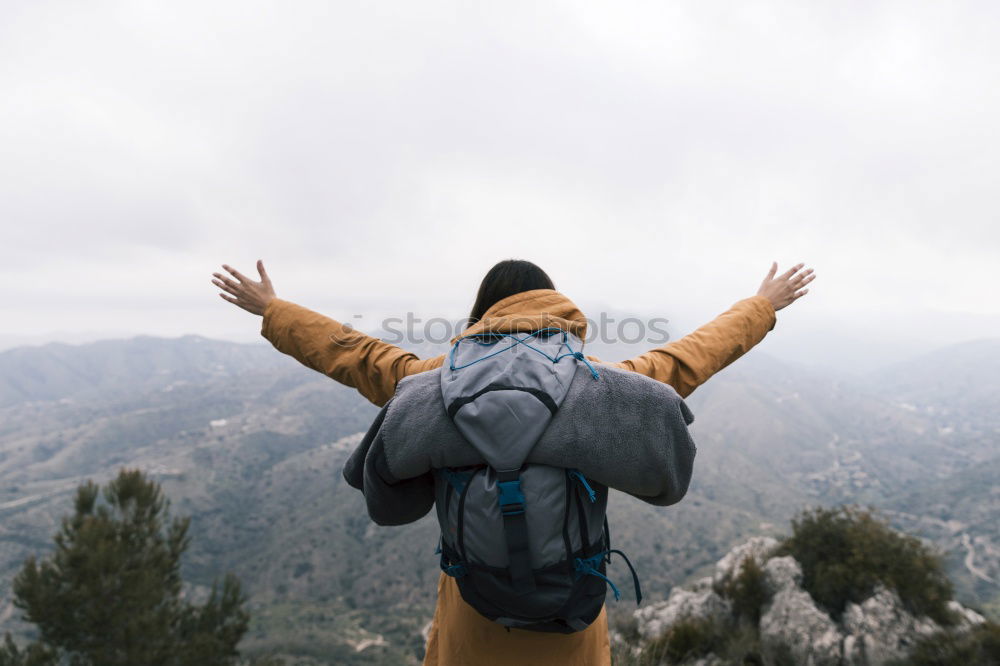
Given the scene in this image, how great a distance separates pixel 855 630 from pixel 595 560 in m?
10.3

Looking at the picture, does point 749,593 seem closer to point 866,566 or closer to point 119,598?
point 866,566

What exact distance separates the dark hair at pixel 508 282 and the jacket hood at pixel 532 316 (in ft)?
0.37

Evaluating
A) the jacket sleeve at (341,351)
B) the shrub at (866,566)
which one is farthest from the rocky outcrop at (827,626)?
the jacket sleeve at (341,351)

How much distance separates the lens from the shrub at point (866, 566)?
9000mm

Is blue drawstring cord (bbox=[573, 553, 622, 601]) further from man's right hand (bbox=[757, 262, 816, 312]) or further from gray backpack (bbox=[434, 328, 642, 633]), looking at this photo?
man's right hand (bbox=[757, 262, 816, 312])

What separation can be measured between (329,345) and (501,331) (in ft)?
3.49

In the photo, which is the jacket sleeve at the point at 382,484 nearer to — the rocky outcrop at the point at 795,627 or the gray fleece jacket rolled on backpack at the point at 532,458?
the gray fleece jacket rolled on backpack at the point at 532,458

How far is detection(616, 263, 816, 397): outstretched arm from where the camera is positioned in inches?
85.4

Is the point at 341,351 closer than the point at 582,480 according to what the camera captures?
No

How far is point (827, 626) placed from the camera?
864cm

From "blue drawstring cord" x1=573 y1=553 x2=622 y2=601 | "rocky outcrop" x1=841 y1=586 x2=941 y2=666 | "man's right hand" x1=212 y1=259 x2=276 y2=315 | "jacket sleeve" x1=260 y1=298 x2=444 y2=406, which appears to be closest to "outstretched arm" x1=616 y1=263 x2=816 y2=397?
"blue drawstring cord" x1=573 y1=553 x2=622 y2=601

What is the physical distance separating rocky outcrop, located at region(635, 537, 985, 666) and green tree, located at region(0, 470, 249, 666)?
51.9ft

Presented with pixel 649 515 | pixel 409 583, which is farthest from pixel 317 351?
pixel 649 515

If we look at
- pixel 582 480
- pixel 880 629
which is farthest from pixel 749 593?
pixel 582 480
